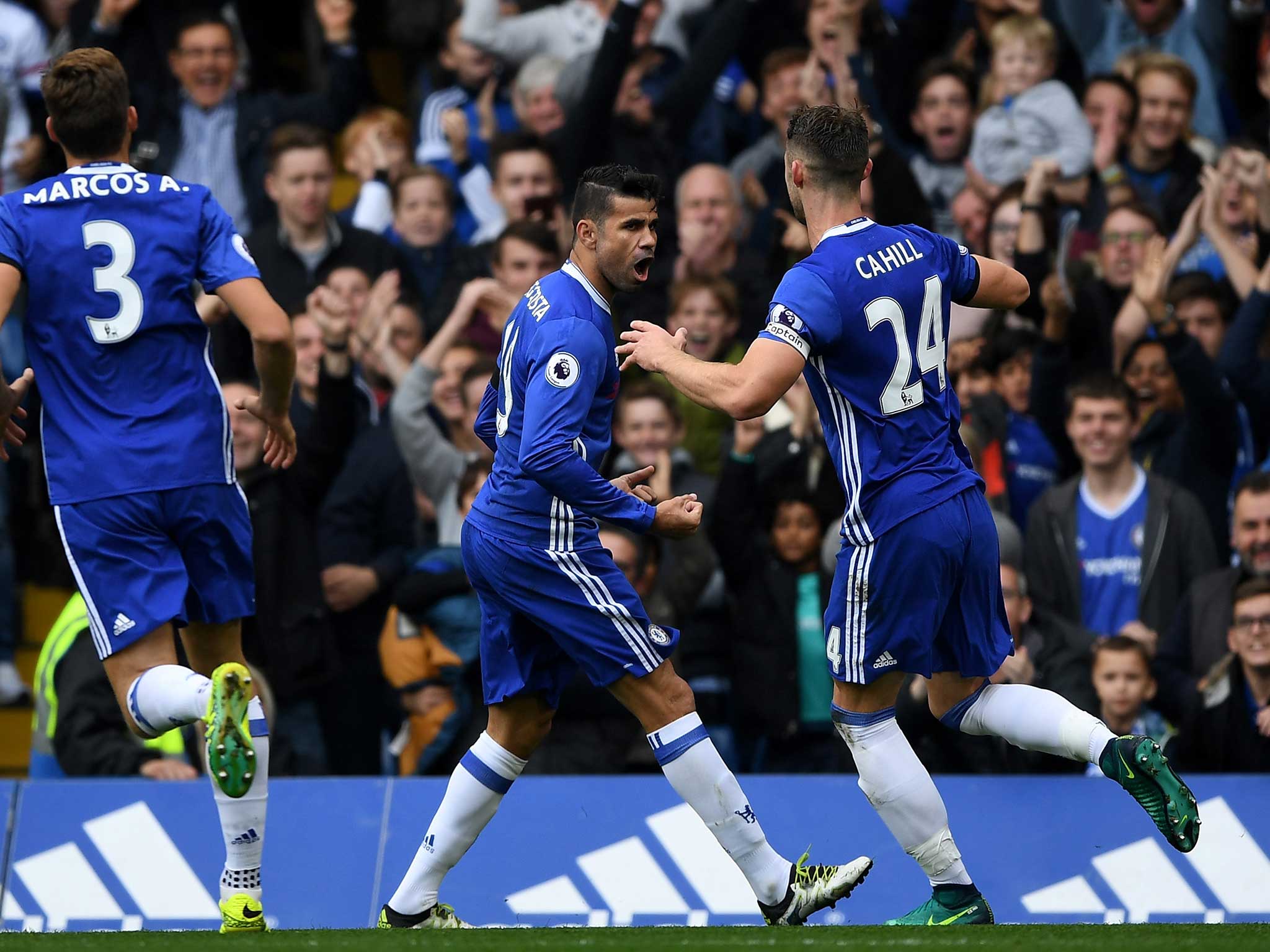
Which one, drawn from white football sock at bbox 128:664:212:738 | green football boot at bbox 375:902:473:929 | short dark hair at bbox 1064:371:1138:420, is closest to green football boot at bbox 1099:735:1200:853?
green football boot at bbox 375:902:473:929

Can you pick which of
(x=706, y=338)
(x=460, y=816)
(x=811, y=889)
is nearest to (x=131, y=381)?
(x=460, y=816)

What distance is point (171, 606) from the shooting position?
5.32 m

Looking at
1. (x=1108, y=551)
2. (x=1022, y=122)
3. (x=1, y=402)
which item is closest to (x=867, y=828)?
(x=1108, y=551)

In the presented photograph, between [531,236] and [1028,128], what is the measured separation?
293 centimetres

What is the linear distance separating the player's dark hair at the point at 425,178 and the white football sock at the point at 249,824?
5.06 m

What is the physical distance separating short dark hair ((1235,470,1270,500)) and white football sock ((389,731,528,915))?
12.2 ft

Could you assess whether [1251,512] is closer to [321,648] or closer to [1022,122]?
[1022,122]

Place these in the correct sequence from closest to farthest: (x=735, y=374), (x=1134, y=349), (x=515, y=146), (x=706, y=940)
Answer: (x=706, y=940) → (x=735, y=374) → (x=1134, y=349) → (x=515, y=146)

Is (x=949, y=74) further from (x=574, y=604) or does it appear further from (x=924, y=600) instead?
(x=574, y=604)

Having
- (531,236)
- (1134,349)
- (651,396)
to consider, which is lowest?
(651,396)

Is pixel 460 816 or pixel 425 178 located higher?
pixel 425 178

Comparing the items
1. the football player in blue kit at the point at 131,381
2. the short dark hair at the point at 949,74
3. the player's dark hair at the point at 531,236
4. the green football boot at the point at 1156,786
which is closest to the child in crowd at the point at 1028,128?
the short dark hair at the point at 949,74

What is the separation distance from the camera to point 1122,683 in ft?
24.3

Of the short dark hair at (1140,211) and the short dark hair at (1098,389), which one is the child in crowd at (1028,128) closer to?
the short dark hair at (1140,211)
